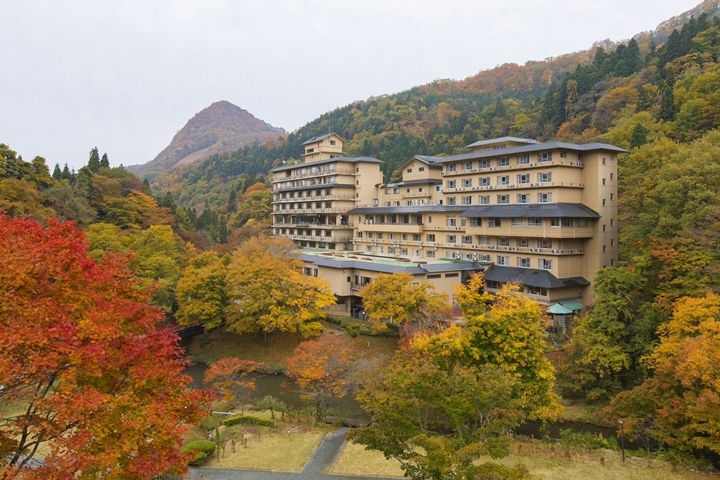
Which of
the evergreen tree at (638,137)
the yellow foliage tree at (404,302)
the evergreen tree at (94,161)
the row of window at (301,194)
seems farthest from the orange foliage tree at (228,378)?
the evergreen tree at (94,161)

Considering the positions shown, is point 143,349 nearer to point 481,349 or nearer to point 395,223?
point 481,349

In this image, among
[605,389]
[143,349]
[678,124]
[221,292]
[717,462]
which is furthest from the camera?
[678,124]

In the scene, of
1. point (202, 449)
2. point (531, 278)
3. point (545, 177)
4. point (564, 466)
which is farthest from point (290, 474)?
point (545, 177)

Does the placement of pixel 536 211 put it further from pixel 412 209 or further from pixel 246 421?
pixel 246 421

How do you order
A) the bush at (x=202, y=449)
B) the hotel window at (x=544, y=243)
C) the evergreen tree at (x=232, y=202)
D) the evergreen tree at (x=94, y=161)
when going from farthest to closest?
the evergreen tree at (x=232, y=202) → the evergreen tree at (x=94, y=161) → the hotel window at (x=544, y=243) → the bush at (x=202, y=449)

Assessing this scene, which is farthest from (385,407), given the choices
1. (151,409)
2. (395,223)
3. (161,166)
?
(161,166)

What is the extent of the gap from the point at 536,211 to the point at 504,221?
3.27 metres

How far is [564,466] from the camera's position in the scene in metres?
15.3

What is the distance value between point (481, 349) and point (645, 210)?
1588cm

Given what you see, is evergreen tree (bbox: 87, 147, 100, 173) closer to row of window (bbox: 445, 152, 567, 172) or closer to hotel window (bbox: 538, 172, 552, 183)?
row of window (bbox: 445, 152, 567, 172)

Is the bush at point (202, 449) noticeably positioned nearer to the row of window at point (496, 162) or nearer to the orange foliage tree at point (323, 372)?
the orange foliage tree at point (323, 372)

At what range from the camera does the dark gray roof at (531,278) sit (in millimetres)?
30906

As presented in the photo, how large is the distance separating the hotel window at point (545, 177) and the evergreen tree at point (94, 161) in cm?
4655

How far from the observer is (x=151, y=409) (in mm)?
8500
